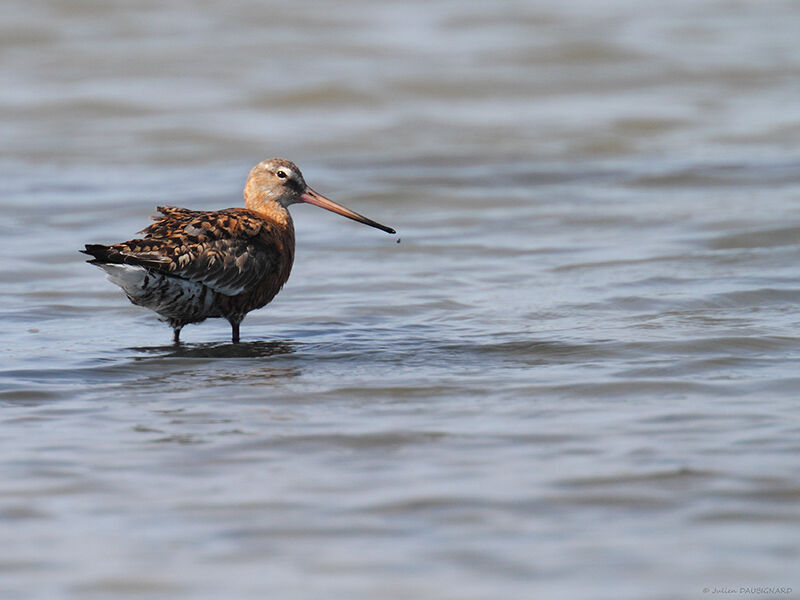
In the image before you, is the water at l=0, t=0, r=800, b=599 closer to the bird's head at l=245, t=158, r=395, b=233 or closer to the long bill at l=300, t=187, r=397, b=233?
the long bill at l=300, t=187, r=397, b=233

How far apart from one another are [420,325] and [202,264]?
49.7 inches

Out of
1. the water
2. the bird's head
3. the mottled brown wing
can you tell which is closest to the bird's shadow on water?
the water

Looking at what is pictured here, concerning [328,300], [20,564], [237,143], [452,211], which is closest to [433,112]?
[237,143]

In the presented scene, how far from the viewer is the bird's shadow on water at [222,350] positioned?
6797mm

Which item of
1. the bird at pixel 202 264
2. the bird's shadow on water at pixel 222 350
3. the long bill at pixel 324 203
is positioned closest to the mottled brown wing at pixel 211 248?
the bird at pixel 202 264

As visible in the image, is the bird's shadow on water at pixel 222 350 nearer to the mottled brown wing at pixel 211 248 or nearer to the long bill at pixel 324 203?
the mottled brown wing at pixel 211 248

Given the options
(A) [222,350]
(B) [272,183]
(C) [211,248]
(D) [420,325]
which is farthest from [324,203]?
(A) [222,350]

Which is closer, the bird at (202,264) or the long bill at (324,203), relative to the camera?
the bird at (202,264)

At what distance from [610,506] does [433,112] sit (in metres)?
11.0

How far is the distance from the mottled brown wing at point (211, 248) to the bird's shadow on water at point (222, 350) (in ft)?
0.95

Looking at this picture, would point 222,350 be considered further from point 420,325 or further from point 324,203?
point 324,203

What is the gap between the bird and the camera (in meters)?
6.71

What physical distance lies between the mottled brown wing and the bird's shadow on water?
29cm

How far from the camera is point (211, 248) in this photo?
275 inches
